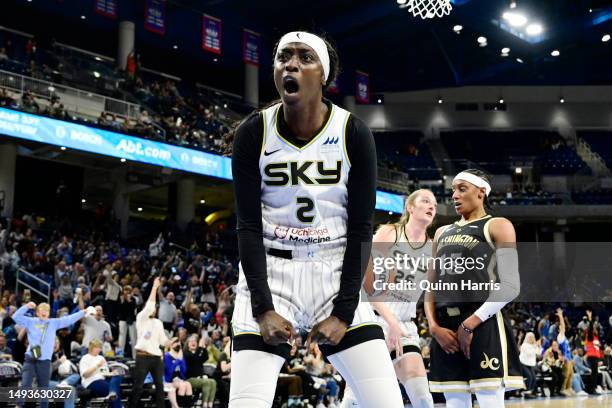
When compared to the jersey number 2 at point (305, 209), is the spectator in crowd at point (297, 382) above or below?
below

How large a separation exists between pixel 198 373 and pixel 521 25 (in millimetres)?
21778

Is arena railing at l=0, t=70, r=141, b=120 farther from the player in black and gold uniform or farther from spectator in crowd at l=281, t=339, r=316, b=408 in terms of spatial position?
the player in black and gold uniform

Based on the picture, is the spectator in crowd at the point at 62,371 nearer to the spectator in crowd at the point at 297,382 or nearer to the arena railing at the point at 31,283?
the spectator in crowd at the point at 297,382

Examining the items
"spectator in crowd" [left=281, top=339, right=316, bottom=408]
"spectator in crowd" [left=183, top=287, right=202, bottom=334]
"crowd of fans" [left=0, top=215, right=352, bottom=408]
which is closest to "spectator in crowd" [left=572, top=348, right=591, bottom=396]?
"crowd of fans" [left=0, top=215, right=352, bottom=408]

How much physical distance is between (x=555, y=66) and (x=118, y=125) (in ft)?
70.7

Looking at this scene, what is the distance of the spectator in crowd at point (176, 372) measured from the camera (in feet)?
41.1

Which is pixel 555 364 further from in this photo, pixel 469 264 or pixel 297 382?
pixel 469 264

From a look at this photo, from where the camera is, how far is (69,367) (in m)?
11.7

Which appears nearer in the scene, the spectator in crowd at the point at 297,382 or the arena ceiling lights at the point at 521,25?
the spectator in crowd at the point at 297,382

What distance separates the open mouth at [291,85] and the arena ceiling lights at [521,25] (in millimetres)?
27191

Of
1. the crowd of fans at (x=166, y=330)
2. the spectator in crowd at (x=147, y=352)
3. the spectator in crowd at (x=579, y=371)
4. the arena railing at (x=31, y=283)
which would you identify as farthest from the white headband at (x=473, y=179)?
the spectator in crowd at (x=579, y=371)

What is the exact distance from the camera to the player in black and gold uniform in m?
4.92

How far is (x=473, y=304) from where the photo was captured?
202 inches

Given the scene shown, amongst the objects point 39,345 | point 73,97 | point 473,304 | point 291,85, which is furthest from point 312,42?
point 73,97
